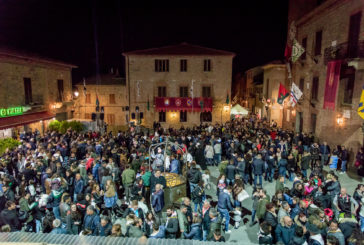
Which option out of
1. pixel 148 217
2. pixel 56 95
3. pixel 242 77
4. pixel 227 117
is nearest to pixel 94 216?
pixel 148 217

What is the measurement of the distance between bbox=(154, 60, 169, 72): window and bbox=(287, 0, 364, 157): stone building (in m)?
13.0

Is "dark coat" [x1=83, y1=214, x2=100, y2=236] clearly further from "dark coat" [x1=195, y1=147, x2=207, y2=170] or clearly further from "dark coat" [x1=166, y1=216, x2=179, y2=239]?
"dark coat" [x1=195, y1=147, x2=207, y2=170]

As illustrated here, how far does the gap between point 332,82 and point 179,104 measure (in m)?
15.7

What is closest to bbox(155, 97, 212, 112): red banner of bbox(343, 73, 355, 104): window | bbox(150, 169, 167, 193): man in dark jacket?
bbox(343, 73, 355, 104): window

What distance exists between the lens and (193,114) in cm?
2892

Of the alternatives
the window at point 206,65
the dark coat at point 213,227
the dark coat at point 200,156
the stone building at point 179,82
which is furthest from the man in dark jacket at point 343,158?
the window at point 206,65

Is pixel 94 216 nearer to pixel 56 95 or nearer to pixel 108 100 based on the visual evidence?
pixel 56 95

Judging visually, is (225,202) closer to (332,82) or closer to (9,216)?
(9,216)

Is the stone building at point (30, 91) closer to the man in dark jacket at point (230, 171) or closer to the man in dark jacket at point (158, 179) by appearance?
the man in dark jacket at point (158, 179)

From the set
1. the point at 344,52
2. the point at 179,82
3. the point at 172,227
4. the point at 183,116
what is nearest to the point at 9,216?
the point at 172,227

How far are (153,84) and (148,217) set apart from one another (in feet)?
76.2

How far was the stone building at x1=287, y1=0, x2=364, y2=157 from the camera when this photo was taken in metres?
14.7

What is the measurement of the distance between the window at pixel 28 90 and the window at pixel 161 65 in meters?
12.4

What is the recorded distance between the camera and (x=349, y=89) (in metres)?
15.5
